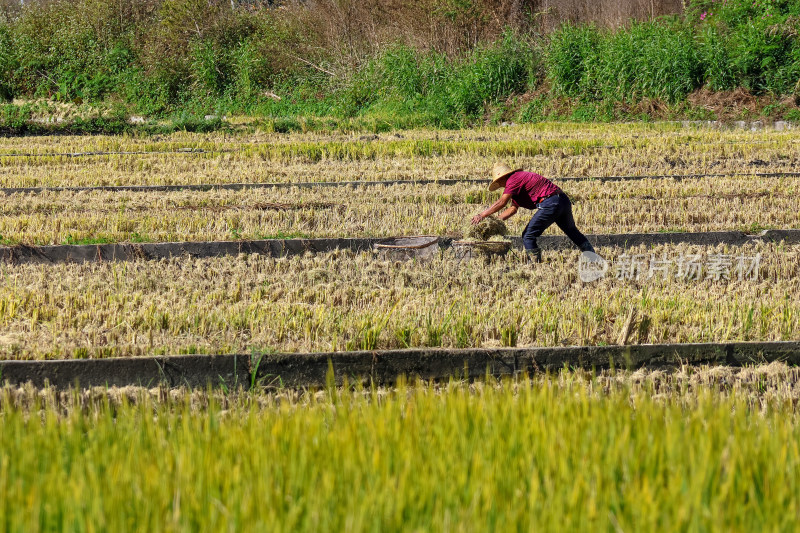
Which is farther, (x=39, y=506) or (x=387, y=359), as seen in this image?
(x=387, y=359)

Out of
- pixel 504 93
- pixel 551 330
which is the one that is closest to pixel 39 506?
pixel 551 330

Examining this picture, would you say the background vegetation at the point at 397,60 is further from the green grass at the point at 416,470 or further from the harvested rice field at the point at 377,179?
the green grass at the point at 416,470

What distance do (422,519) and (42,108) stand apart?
67.0 ft

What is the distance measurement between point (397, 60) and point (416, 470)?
18495 millimetres

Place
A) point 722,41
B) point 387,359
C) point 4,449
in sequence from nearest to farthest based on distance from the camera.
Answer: point 4,449 → point 387,359 → point 722,41

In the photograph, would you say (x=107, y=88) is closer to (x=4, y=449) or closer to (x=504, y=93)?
(x=504, y=93)

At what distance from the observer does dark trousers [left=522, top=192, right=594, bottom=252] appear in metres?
6.84

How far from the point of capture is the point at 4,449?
268 cm

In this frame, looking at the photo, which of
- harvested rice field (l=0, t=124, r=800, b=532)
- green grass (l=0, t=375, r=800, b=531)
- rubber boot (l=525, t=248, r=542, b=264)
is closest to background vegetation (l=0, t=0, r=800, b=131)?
harvested rice field (l=0, t=124, r=800, b=532)

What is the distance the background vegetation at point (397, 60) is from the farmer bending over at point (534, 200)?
10263 millimetres

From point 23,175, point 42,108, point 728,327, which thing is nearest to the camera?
point 728,327

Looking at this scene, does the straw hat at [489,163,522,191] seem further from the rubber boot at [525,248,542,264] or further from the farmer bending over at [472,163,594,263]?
the rubber boot at [525,248,542,264]

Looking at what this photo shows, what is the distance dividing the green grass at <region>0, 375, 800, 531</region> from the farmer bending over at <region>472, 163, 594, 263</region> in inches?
147

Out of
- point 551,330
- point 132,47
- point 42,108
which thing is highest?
point 132,47
